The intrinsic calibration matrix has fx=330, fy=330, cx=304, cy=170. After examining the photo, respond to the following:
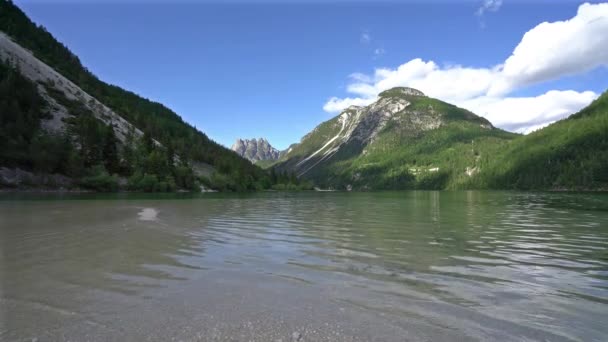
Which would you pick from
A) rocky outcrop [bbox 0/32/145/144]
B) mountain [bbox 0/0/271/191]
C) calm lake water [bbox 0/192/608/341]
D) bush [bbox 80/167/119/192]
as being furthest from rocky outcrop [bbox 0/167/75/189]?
calm lake water [bbox 0/192/608/341]

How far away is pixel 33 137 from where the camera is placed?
89.4m

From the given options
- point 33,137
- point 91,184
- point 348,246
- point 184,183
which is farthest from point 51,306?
point 184,183

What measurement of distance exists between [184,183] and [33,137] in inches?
1962

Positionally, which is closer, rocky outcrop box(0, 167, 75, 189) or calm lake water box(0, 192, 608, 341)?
calm lake water box(0, 192, 608, 341)

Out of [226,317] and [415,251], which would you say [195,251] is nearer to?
[226,317]

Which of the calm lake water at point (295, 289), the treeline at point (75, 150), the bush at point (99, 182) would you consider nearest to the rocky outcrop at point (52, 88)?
the treeline at point (75, 150)

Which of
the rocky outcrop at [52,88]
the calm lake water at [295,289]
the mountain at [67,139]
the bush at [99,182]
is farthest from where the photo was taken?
the rocky outcrop at [52,88]

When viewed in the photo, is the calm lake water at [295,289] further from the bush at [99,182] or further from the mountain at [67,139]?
the mountain at [67,139]

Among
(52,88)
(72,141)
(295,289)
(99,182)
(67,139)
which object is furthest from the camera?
(52,88)

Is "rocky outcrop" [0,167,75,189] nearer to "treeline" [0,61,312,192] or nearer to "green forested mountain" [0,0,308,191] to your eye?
"treeline" [0,61,312,192]

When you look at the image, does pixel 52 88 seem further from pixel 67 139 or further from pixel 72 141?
pixel 67 139

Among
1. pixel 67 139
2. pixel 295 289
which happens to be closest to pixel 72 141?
pixel 67 139

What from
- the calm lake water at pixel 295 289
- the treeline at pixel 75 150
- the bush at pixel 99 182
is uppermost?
the treeline at pixel 75 150

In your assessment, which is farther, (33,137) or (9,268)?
(33,137)
